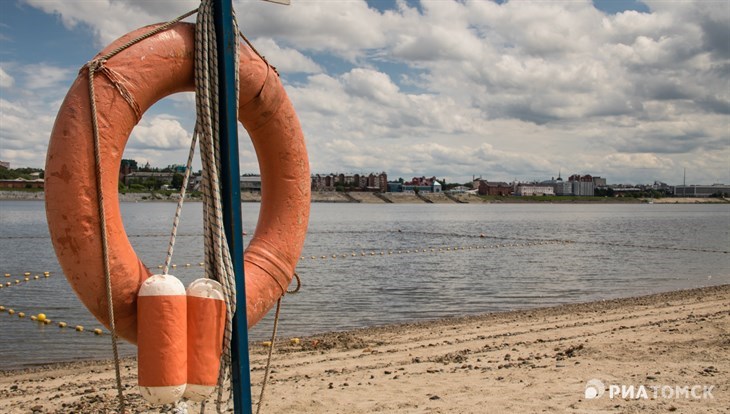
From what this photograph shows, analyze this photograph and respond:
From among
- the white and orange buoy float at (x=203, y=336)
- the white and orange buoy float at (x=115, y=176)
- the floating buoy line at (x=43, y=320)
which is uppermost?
the white and orange buoy float at (x=115, y=176)

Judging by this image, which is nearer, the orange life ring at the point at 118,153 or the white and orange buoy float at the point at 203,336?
the orange life ring at the point at 118,153

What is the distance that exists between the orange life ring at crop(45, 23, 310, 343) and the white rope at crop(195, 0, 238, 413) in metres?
0.10

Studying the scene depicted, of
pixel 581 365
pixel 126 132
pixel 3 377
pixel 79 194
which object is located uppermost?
pixel 126 132

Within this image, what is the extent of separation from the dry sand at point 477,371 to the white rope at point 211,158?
7.02ft

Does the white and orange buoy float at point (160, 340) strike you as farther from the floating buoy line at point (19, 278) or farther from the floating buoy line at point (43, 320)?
the floating buoy line at point (19, 278)

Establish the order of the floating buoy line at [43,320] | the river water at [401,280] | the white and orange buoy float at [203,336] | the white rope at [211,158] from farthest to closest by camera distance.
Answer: the river water at [401,280]
the floating buoy line at [43,320]
the white rope at [211,158]
the white and orange buoy float at [203,336]

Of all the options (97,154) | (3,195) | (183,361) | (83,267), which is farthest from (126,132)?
(3,195)

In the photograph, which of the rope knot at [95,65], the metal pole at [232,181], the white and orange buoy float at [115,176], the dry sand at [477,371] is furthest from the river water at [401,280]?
the rope knot at [95,65]

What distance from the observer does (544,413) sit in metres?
5.04

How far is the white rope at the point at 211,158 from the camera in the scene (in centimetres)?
378

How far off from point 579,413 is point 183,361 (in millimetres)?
2937

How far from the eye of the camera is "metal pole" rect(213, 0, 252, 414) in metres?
3.83

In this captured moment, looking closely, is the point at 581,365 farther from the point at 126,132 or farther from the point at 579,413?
the point at 126,132

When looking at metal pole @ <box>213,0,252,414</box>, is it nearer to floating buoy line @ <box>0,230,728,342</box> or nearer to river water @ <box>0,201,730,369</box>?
river water @ <box>0,201,730,369</box>
